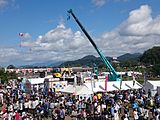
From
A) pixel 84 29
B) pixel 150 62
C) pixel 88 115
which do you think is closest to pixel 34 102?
pixel 88 115

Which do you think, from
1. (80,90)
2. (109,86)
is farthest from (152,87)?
(80,90)

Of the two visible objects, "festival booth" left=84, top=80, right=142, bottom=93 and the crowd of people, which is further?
"festival booth" left=84, top=80, right=142, bottom=93

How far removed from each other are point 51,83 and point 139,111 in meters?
16.7

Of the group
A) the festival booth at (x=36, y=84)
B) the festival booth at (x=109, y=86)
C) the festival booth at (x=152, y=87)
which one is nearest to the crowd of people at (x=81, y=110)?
the festival booth at (x=152, y=87)

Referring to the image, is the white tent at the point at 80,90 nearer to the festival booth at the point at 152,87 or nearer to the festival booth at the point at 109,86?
the festival booth at the point at 109,86

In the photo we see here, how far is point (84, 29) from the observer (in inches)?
2061

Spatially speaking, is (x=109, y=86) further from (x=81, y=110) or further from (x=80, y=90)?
(x=81, y=110)

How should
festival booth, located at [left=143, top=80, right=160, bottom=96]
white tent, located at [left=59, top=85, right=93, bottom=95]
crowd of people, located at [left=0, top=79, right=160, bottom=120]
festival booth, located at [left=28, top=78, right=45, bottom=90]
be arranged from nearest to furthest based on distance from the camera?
crowd of people, located at [left=0, top=79, right=160, bottom=120]
white tent, located at [left=59, top=85, right=93, bottom=95]
festival booth, located at [left=143, top=80, right=160, bottom=96]
festival booth, located at [left=28, top=78, right=45, bottom=90]

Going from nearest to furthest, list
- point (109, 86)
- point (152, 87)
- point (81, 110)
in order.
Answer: point (81, 110) < point (152, 87) < point (109, 86)

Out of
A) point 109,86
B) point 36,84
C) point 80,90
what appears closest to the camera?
point 80,90

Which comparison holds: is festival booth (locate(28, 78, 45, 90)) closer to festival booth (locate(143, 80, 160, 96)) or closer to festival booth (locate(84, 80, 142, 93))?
festival booth (locate(84, 80, 142, 93))

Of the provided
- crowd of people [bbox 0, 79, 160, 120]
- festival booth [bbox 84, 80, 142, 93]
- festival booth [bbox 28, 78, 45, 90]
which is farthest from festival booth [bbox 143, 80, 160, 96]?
festival booth [bbox 28, 78, 45, 90]

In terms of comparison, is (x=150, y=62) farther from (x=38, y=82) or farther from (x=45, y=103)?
(x=45, y=103)

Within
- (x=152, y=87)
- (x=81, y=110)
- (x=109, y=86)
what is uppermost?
(x=109, y=86)
